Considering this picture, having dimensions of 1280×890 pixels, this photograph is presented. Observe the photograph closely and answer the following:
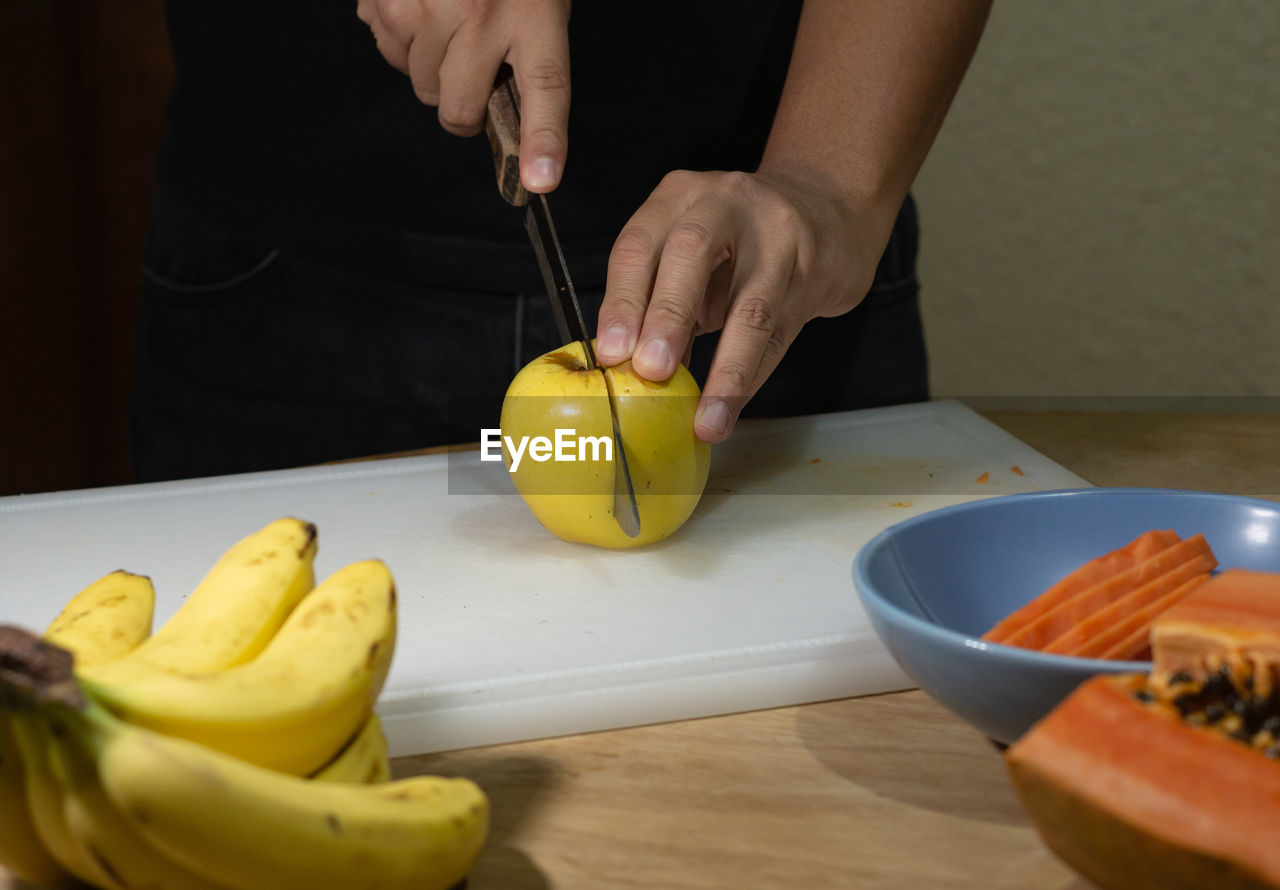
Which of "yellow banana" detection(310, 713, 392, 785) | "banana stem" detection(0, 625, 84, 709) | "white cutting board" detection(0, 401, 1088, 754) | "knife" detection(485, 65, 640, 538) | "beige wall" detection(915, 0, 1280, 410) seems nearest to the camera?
"banana stem" detection(0, 625, 84, 709)

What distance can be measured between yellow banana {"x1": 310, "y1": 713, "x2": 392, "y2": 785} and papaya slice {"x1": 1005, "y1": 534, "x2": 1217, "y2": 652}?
1.08 ft

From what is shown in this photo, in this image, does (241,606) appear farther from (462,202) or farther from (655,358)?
(462,202)

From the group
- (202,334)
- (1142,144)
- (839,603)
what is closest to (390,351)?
(202,334)

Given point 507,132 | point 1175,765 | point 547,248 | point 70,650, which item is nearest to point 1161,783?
point 1175,765

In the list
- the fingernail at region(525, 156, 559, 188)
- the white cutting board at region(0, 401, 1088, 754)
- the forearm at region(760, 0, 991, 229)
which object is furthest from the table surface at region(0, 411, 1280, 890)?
the forearm at region(760, 0, 991, 229)

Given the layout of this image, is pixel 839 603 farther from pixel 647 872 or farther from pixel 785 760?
pixel 647 872

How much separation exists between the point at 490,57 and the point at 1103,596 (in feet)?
2.41

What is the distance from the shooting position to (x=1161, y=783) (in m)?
0.44

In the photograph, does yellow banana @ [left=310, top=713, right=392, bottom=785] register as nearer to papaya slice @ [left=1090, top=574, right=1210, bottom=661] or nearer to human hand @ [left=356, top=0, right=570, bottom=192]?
papaya slice @ [left=1090, top=574, right=1210, bottom=661]

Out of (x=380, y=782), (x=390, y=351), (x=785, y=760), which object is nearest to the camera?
(x=380, y=782)

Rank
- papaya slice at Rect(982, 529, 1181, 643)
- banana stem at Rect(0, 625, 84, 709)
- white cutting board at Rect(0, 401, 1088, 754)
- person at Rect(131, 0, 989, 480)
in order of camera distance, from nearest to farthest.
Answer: banana stem at Rect(0, 625, 84, 709), papaya slice at Rect(982, 529, 1181, 643), white cutting board at Rect(0, 401, 1088, 754), person at Rect(131, 0, 989, 480)

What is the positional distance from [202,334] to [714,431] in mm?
816

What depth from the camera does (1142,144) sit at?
300 centimetres

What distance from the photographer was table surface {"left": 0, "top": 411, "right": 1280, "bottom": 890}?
22.5 inches
